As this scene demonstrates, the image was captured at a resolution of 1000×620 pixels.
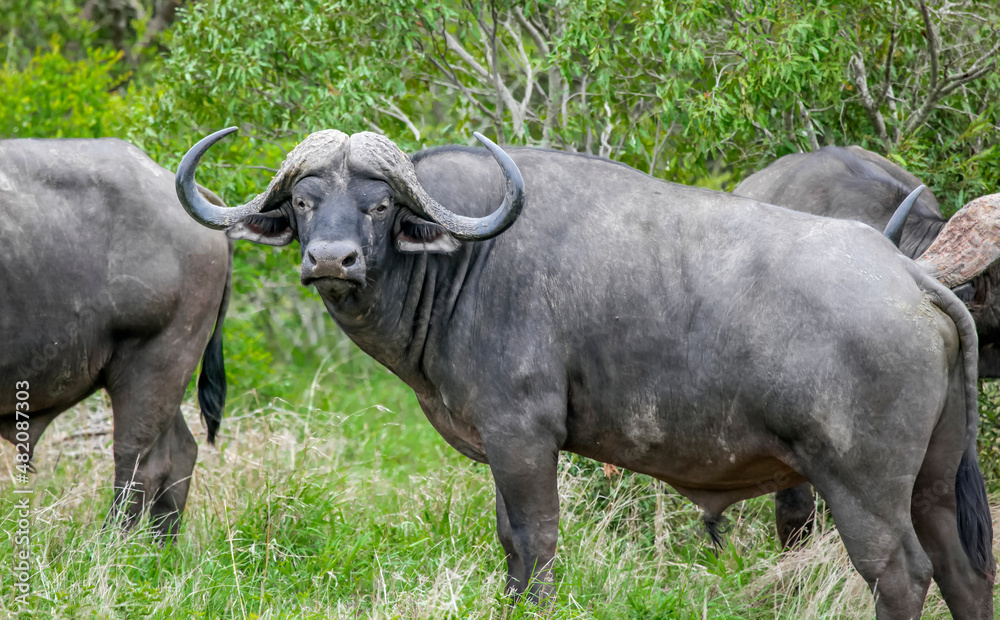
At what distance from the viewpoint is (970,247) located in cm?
467

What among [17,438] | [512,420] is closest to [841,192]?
[512,420]

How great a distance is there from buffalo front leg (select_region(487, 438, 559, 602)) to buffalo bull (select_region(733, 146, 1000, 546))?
1898 millimetres

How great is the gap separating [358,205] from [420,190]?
10.5 inches

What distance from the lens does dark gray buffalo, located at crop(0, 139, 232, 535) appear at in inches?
203

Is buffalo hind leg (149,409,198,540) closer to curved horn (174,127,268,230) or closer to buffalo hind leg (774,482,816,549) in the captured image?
curved horn (174,127,268,230)

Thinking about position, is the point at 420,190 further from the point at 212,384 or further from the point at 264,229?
→ the point at 212,384

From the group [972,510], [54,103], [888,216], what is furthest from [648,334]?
[54,103]

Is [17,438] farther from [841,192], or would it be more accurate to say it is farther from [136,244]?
[841,192]

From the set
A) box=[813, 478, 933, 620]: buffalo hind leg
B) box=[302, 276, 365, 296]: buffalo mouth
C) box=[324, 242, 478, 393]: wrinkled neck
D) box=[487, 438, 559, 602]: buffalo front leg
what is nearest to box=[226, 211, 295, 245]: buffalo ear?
box=[324, 242, 478, 393]: wrinkled neck

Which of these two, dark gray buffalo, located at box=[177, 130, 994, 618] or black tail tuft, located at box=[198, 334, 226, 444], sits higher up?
dark gray buffalo, located at box=[177, 130, 994, 618]

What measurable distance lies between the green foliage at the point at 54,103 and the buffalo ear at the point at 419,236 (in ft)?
18.4

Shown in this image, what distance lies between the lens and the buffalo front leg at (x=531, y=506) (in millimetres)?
4336

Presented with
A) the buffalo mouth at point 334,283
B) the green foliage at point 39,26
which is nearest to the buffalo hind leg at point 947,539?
the buffalo mouth at point 334,283

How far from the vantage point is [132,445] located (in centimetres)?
539
